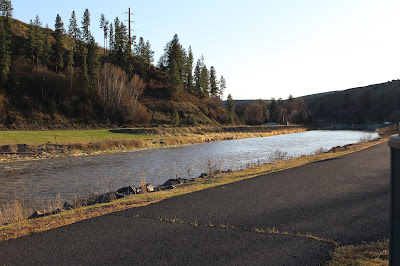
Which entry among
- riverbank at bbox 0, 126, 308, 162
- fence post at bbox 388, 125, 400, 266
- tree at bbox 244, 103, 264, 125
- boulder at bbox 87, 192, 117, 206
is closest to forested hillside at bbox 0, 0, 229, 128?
riverbank at bbox 0, 126, 308, 162

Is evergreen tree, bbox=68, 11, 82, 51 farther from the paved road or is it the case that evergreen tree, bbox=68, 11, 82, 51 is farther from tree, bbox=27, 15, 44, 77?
the paved road

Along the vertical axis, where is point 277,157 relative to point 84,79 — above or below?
below

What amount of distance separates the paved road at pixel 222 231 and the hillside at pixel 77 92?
50.1m

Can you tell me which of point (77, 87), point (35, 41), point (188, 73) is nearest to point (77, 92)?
point (77, 87)

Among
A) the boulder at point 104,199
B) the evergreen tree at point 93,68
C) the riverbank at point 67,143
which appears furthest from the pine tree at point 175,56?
the boulder at point 104,199

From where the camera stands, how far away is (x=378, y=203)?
8477 mm

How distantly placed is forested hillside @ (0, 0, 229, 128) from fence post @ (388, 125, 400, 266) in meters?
55.9

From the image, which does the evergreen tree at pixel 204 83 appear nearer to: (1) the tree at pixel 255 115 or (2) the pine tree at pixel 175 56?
(2) the pine tree at pixel 175 56

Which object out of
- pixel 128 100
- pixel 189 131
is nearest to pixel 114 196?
pixel 189 131

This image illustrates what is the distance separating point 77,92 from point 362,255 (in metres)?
71.5

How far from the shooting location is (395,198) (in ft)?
11.4

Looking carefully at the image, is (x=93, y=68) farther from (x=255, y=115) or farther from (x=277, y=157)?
(x=255, y=115)

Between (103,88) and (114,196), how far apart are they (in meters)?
62.2

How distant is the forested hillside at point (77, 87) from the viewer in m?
61.1
